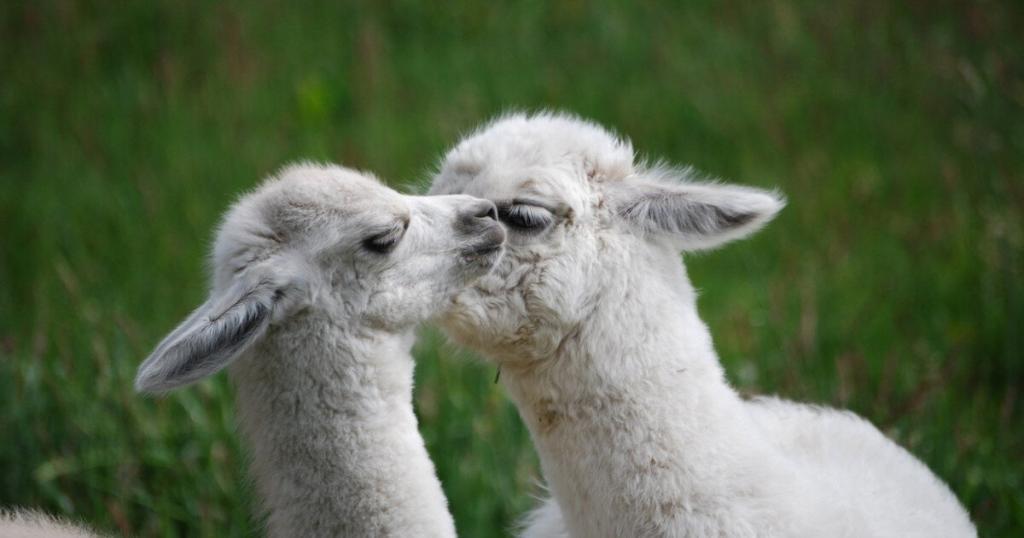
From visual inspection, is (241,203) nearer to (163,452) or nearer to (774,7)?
(163,452)

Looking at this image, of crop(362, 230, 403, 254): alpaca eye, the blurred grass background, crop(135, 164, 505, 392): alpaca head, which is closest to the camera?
crop(135, 164, 505, 392): alpaca head

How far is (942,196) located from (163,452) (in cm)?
475

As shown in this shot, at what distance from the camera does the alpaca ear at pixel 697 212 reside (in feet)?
10.3

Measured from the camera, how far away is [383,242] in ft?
9.62

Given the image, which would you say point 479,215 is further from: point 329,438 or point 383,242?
point 329,438

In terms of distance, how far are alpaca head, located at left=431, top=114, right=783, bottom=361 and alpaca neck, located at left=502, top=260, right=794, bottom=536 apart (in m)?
0.05

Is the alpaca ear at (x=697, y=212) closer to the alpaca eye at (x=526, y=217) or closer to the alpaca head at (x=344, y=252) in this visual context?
the alpaca eye at (x=526, y=217)

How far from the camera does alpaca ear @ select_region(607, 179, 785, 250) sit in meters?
3.13

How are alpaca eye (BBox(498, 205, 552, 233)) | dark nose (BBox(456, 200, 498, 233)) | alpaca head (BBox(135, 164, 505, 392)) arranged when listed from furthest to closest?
alpaca eye (BBox(498, 205, 552, 233)) → dark nose (BBox(456, 200, 498, 233)) → alpaca head (BBox(135, 164, 505, 392))

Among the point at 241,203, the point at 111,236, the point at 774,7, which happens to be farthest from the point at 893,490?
the point at 774,7

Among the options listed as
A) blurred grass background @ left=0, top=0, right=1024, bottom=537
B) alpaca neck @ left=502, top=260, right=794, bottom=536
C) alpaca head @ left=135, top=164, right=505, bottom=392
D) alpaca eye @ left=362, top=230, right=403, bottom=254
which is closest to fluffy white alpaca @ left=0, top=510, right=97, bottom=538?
alpaca head @ left=135, top=164, right=505, bottom=392

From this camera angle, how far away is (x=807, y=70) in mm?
8195

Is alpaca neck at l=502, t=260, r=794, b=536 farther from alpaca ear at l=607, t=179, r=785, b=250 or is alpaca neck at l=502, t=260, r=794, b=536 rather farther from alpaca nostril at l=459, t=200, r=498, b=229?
alpaca nostril at l=459, t=200, r=498, b=229

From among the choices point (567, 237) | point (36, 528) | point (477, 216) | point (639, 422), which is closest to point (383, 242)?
point (477, 216)
